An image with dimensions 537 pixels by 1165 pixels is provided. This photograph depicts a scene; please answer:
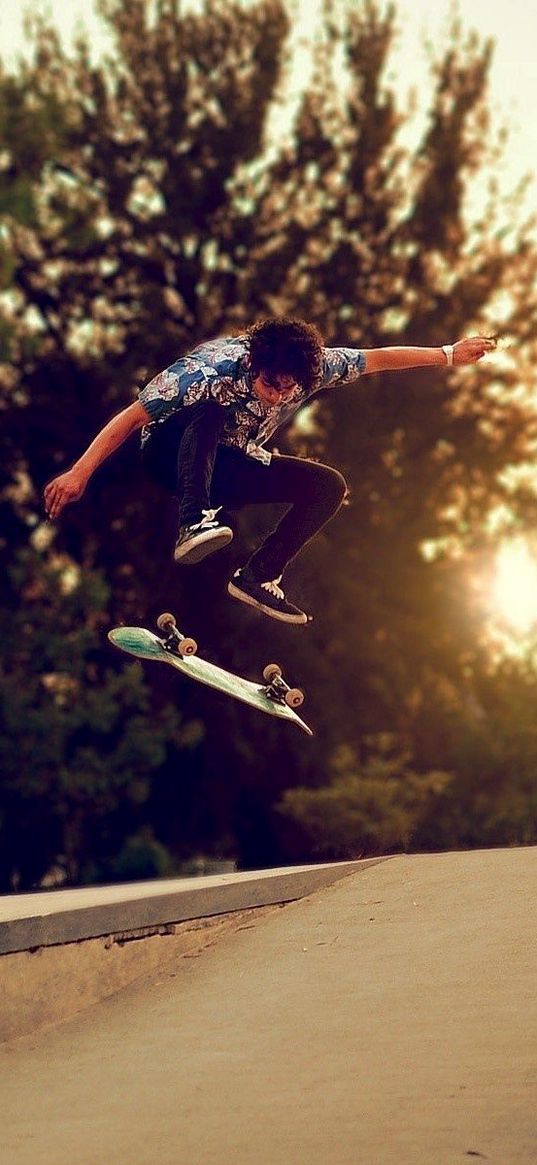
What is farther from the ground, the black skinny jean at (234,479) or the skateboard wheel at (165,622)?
the black skinny jean at (234,479)

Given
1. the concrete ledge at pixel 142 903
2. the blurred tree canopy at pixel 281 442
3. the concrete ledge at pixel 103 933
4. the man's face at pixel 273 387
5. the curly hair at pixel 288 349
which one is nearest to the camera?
the concrete ledge at pixel 103 933

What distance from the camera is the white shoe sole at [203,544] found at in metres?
8.17

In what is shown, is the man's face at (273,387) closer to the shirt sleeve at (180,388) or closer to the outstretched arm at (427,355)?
the shirt sleeve at (180,388)

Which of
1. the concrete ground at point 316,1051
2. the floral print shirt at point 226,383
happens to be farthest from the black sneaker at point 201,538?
the concrete ground at point 316,1051

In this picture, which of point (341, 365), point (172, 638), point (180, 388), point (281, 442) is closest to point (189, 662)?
point (172, 638)

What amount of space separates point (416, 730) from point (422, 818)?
9.60 ft

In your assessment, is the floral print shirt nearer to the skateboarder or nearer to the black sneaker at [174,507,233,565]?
the skateboarder

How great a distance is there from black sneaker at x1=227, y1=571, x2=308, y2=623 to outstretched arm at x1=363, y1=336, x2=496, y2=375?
1714 millimetres

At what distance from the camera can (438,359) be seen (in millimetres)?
8461

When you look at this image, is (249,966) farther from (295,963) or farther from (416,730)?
(416,730)

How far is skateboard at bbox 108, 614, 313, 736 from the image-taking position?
926cm

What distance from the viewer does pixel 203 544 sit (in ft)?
27.0

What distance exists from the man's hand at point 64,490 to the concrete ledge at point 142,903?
6.52 feet

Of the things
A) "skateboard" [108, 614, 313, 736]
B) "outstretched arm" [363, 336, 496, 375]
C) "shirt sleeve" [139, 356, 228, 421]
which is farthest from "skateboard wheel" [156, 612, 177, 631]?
"outstretched arm" [363, 336, 496, 375]
